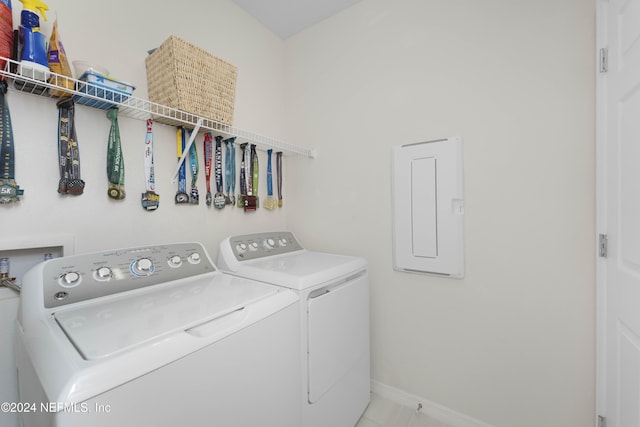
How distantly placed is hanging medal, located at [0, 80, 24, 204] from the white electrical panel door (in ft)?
6.03

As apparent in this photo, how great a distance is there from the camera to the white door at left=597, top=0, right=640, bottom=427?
98 centimetres

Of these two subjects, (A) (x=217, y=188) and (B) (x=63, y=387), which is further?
(A) (x=217, y=188)

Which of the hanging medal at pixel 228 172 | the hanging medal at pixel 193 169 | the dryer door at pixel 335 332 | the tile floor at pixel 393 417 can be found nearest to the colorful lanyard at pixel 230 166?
the hanging medal at pixel 228 172

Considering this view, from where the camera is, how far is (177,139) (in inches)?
63.1

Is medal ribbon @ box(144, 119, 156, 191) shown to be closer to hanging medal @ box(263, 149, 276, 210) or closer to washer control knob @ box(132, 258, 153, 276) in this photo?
washer control knob @ box(132, 258, 153, 276)

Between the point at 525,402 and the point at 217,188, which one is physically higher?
the point at 217,188

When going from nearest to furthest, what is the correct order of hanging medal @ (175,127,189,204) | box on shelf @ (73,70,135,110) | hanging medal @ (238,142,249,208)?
1. box on shelf @ (73,70,135,110)
2. hanging medal @ (175,127,189,204)
3. hanging medal @ (238,142,249,208)

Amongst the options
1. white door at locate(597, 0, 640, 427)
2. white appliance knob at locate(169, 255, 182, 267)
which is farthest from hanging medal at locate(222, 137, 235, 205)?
white door at locate(597, 0, 640, 427)

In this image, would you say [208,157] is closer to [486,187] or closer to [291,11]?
[291,11]

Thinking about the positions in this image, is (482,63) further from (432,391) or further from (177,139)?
(432,391)

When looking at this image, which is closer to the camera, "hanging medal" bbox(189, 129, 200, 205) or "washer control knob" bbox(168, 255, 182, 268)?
"washer control knob" bbox(168, 255, 182, 268)

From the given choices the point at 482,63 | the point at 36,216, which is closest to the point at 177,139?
the point at 36,216

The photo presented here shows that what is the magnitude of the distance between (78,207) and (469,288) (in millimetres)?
2051

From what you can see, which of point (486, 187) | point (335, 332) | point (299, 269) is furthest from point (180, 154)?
point (486, 187)
